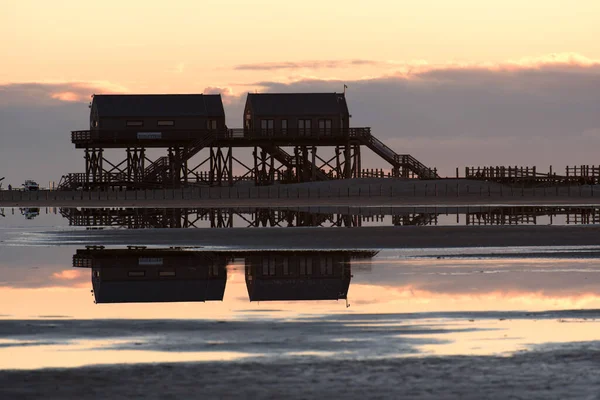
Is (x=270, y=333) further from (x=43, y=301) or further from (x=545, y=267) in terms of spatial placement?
(x=545, y=267)

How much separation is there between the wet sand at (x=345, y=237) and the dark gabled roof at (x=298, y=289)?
11.5m

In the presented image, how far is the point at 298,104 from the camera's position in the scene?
11081cm

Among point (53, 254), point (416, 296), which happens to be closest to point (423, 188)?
point (53, 254)

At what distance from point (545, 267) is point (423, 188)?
7293 centimetres

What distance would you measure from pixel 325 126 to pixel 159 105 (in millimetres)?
15297

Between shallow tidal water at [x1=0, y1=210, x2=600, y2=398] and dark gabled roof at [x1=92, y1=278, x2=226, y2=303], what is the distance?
0.13 ft

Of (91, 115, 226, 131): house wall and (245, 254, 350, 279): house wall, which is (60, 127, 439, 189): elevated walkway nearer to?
(91, 115, 226, 131): house wall

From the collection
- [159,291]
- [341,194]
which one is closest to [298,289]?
[159,291]

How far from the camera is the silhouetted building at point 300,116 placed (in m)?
110

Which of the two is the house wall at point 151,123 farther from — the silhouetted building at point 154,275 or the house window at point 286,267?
the house window at point 286,267

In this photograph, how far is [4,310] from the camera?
20219 mm

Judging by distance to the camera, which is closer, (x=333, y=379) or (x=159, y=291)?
(x=333, y=379)

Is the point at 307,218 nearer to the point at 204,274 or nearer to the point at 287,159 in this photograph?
the point at 204,274

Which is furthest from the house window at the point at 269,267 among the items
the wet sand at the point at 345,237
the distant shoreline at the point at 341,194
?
the distant shoreline at the point at 341,194
